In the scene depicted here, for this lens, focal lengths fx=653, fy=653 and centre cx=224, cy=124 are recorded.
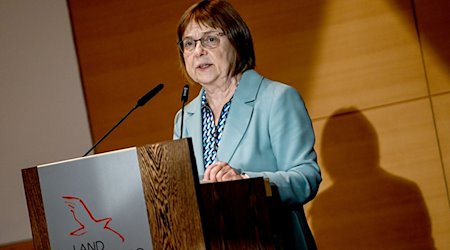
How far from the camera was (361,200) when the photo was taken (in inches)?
142

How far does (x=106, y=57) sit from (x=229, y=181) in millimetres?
2633

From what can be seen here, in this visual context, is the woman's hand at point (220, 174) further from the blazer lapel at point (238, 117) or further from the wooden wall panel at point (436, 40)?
the wooden wall panel at point (436, 40)

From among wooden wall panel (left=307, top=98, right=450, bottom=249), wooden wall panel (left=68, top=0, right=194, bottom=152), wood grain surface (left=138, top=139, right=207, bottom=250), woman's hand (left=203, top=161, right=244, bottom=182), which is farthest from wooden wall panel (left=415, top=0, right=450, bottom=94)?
wood grain surface (left=138, top=139, right=207, bottom=250)

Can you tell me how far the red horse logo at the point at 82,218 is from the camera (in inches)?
66.5

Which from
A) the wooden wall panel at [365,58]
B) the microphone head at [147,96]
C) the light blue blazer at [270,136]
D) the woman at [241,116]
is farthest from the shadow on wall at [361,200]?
the microphone head at [147,96]

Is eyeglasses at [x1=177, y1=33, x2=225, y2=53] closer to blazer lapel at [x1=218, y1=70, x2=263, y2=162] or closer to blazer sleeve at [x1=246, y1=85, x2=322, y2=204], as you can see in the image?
blazer lapel at [x1=218, y1=70, x2=263, y2=162]

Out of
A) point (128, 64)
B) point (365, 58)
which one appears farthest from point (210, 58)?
point (128, 64)

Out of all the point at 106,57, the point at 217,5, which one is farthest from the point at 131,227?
the point at 106,57

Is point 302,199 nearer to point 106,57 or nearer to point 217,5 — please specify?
point 217,5

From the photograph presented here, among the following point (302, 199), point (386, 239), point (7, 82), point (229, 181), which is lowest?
point (386, 239)

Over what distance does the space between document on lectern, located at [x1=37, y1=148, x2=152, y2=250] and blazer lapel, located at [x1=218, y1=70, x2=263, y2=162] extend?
2.09 ft

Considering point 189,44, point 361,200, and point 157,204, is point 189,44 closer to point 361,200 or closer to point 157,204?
point 157,204

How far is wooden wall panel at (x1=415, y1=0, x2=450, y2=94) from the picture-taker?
3.46m

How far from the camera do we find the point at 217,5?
2.44 metres
